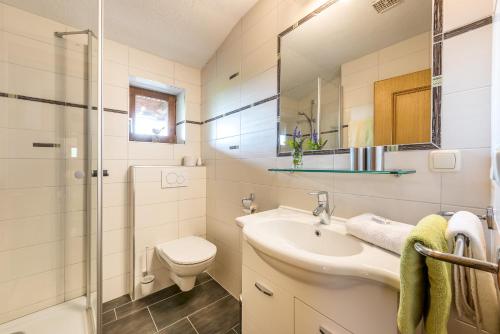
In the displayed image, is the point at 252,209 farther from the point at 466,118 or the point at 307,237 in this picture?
the point at 466,118

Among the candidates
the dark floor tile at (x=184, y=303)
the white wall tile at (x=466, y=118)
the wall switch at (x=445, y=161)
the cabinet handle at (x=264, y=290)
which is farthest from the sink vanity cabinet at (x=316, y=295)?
the dark floor tile at (x=184, y=303)

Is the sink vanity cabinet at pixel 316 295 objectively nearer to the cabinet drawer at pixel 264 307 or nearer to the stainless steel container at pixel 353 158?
the cabinet drawer at pixel 264 307

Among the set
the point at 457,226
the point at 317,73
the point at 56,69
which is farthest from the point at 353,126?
the point at 56,69

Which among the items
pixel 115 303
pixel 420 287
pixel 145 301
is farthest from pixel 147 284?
pixel 420 287

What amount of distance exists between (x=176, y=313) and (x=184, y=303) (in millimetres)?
114

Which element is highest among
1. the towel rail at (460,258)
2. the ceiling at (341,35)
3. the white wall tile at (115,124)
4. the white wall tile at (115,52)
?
the white wall tile at (115,52)

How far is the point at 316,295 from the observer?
2.29ft

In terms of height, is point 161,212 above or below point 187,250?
above

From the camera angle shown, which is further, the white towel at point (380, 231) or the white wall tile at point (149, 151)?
the white wall tile at point (149, 151)

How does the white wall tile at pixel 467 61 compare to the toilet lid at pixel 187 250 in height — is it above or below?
above

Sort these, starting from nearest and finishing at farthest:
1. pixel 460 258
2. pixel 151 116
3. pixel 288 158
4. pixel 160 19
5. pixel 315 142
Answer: pixel 460 258
pixel 315 142
pixel 288 158
pixel 160 19
pixel 151 116

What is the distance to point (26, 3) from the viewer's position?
1.30m

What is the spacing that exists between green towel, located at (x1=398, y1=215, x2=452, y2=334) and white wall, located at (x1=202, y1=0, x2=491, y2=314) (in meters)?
0.41

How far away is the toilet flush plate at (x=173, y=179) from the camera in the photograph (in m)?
1.84
